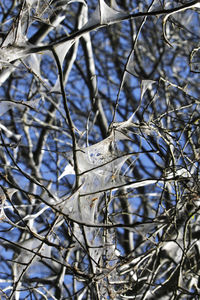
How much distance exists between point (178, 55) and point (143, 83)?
4.59 metres

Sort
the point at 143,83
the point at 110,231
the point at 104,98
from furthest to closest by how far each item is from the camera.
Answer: the point at 104,98, the point at 110,231, the point at 143,83

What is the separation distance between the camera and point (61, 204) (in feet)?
6.54

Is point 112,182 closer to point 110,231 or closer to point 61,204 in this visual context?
point 61,204

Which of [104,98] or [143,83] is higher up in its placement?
[104,98]

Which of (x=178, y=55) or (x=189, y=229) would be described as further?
(x=178, y=55)

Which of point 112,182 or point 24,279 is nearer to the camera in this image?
point 112,182

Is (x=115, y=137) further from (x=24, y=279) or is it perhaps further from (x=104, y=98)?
(x=104, y=98)

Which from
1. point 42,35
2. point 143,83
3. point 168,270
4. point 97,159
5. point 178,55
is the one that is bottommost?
point 168,270

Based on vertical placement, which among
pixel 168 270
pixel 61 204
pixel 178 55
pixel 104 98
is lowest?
pixel 168 270

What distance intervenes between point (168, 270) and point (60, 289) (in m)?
0.81

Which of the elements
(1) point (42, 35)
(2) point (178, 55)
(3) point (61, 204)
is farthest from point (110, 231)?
(2) point (178, 55)

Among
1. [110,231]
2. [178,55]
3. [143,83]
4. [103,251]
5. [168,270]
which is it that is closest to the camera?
[143,83]

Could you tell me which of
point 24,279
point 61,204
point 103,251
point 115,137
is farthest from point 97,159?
point 24,279

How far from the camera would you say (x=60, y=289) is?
3232mm
